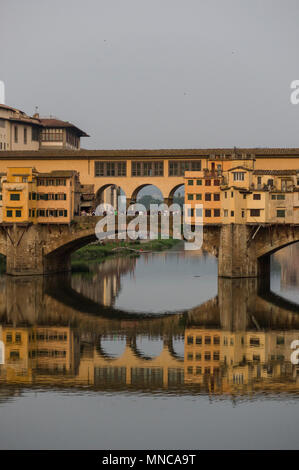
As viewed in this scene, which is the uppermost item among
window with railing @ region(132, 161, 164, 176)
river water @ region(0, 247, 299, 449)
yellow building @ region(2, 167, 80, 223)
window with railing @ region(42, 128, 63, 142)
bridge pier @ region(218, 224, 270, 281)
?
window with railing @ region(42, 128, 63, 142)

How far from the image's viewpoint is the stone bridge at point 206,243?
4747 centimetres

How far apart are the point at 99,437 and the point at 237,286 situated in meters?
27.9

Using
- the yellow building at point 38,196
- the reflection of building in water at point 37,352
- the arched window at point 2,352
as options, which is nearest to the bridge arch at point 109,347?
the reflection of building in water at point 37,352

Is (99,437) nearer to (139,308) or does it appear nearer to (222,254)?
(139,308)

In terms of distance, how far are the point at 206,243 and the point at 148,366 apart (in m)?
24.5

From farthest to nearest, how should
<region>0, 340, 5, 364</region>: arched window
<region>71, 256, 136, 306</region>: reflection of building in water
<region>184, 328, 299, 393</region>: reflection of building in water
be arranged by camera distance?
1. <region>71, 256, 136, 306</region>: reflection of building in water
2. <region>0, 340, 5, 364</region>: arched window
3. <region>184, 328, 299, 393</region>: reflection of building in water

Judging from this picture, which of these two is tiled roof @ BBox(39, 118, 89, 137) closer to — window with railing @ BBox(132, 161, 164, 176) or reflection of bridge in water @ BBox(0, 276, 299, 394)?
window with railing @ BBox(132, 161, 164, 176)

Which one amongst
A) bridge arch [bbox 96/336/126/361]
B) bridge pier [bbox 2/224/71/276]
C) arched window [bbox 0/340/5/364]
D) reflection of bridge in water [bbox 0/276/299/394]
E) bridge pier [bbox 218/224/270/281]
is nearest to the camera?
reflection of bridge in water [bbox 0/276/299/394]

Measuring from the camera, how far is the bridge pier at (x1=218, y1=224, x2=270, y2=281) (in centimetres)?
4722

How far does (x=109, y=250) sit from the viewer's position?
73375mm

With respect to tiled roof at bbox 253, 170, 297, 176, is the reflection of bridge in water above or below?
below

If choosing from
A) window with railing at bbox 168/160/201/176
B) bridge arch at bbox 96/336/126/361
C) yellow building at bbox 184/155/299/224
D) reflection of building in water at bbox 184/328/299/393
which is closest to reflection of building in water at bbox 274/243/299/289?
yellow building at bbox 184/155/299/224

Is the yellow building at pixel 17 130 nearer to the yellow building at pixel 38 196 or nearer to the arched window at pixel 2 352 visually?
the yellow building at pixel 38 196

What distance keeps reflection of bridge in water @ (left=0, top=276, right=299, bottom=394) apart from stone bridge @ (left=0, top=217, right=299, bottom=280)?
5.21 m
